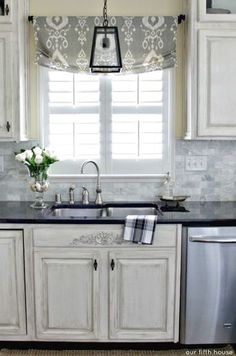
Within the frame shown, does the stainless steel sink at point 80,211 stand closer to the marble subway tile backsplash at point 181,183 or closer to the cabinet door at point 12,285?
the marble subway tile backsplash at point 181,183

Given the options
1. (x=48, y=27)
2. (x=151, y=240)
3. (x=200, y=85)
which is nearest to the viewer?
(x=151, y=240)

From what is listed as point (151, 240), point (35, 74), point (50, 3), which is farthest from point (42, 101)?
point (151, 240)

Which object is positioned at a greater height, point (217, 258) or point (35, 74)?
point (35, 74)

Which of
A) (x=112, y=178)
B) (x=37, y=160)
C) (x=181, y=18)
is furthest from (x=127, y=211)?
(x=181, y=18)

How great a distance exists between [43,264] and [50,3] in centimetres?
196

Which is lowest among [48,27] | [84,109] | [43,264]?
[43,264]

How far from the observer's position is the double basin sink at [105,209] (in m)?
3.03

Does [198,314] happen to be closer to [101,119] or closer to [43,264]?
[43,264]

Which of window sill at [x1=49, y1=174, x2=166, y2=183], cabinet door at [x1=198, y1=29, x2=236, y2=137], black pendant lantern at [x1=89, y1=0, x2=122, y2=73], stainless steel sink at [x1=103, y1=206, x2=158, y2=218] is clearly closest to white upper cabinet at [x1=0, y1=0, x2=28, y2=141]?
window sill at [x1=49, y1=174, x2=166, y2=183]

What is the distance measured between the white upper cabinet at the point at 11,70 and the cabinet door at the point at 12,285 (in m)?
0.75

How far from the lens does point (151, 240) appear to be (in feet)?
8.21

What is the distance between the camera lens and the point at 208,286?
8.38ft

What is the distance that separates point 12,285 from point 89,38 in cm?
186

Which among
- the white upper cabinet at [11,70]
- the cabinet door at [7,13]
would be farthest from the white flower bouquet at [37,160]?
the cabinet door at [7,13]
